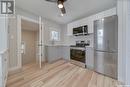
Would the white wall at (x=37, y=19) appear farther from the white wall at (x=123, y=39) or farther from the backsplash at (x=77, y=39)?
the white wall at (x=123, y=39)

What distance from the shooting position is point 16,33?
3.87 m

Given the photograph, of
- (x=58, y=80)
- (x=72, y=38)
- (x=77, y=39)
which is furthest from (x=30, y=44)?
(x=58, y=80)

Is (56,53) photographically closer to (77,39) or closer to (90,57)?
(77,39)

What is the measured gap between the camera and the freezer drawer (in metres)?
3.23

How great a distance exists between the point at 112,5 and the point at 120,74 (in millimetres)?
2269

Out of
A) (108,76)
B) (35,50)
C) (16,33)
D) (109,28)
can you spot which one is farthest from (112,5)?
(35,50)

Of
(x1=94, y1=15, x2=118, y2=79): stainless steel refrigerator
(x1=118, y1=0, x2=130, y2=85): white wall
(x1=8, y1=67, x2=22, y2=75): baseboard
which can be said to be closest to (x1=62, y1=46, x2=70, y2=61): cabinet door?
(x1=94, y1=15, x2=118, y2=79): stainless steel refrigerator

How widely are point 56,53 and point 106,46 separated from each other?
3374mm

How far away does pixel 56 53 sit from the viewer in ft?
20.3

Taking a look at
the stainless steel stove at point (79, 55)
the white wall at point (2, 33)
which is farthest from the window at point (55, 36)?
the white wall at point (2, 33)

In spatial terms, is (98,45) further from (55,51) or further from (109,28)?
→ (55,51)

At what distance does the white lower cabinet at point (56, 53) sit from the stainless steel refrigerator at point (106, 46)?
2.57 meters

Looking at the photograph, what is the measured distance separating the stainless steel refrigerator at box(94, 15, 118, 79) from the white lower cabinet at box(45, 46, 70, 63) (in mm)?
2571

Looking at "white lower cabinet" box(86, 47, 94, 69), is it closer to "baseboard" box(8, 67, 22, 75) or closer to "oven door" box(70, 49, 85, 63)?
"oven door" box(70, 49, 85, 63)
